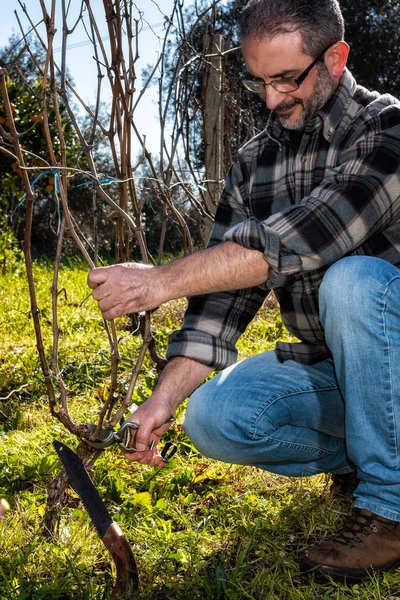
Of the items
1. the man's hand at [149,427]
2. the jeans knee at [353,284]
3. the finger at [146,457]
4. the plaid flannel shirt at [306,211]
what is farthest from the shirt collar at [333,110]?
the finger at [146,457]

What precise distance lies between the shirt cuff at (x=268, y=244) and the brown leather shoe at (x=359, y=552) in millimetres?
658

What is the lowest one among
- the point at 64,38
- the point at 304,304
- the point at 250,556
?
the point at 250,556

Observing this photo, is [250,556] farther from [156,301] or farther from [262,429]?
[156,301]

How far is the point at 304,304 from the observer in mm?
2129

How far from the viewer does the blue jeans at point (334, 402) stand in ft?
5.80

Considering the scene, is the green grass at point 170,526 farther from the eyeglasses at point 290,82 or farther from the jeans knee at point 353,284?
the eyeglasses at point 290,82

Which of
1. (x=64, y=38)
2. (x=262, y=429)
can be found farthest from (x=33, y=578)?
(x=64, y=38)

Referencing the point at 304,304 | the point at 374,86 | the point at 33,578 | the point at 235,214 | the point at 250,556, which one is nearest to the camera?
the point at 33,578

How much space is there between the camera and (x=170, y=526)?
2.08 metres

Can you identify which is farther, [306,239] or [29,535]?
[29,535]

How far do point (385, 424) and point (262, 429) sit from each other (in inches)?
15.4

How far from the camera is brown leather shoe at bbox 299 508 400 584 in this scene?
1.77 metres

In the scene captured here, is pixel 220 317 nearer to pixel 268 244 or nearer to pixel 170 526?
pixel 268 244

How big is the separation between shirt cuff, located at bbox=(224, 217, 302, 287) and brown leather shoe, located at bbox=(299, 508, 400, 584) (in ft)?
2.16
